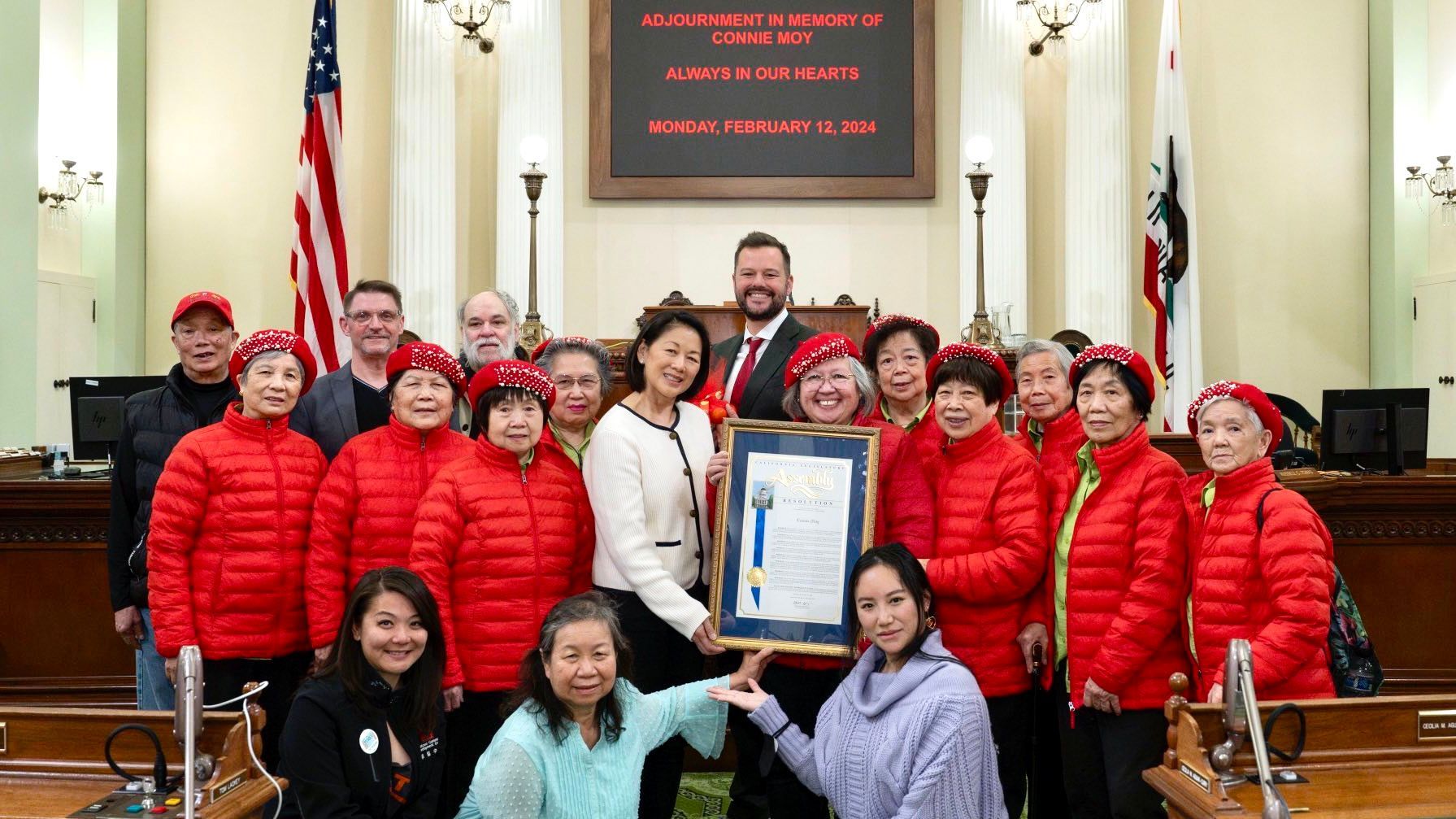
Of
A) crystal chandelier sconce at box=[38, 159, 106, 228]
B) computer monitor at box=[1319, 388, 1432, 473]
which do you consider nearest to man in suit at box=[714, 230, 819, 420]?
computer monitor at box=[1319, 388, 1432, 473]

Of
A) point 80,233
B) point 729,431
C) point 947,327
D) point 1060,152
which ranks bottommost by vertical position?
point 729,431

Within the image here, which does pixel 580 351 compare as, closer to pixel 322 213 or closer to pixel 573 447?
pixel 573 447

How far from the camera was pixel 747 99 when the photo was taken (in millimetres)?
9469

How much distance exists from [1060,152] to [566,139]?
4045 mm

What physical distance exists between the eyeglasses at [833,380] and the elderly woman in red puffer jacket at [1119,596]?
2.23 feet

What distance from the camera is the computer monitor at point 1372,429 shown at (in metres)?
6.12

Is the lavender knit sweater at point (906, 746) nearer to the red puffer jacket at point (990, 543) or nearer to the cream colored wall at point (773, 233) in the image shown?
the red puffer jacket at point (990, 543)

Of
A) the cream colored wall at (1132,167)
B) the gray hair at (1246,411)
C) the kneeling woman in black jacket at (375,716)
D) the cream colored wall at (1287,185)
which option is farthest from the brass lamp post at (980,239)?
the kneeling woman in black jacket at (375,716)

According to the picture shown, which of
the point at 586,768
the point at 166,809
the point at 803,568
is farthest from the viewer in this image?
the point at 803,568

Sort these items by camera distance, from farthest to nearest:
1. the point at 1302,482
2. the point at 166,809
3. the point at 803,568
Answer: the point at 1302,482 < the point at 803,568 < the point at 166,809

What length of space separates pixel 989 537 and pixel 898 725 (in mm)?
726

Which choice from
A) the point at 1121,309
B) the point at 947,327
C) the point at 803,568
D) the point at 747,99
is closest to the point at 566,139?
the point at 747,99

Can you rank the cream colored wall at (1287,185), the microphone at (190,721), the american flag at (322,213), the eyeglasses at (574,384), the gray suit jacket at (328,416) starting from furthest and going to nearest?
the cream colored wall at (1287,185)
the american flag at (322,213)
the gray suit jacket at (328,416)
the eyeglasses at (574,384)
the microphone at (190,721)

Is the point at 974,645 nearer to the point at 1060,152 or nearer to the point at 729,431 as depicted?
the point at 729,431
